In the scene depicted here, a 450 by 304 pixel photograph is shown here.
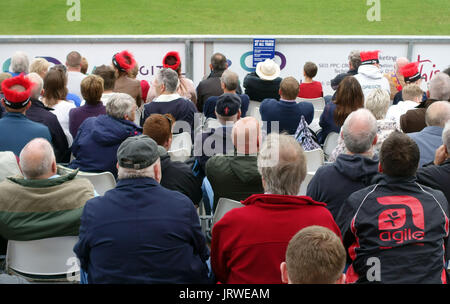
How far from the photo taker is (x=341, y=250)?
6.39 ft

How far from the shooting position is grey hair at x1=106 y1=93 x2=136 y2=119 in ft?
14.4

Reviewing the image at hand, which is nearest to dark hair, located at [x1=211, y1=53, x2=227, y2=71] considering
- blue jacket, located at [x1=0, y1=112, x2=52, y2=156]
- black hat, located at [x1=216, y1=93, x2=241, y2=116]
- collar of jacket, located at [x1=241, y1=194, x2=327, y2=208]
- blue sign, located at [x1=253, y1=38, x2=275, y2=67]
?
blue sign, located at [x1=253, y1=38, x2=275, y2=67]

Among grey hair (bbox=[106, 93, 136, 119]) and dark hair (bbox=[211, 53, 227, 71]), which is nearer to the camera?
grey hair (bbox=[106, 93, 136, 119])

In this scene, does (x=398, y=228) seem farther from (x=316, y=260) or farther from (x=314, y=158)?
(x=314, y=158)

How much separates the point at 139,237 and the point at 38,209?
0.77 meters

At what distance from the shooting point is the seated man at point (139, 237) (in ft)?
8.23

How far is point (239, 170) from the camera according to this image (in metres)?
3.54

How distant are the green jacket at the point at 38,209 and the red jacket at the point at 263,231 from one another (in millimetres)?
931

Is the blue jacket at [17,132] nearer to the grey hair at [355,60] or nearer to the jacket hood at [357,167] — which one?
the jacket hood at [357,167]

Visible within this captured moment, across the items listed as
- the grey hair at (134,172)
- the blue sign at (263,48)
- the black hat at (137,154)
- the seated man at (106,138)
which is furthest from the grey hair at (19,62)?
the grey hair at (134,172)

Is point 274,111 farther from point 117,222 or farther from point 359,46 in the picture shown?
point 359,46

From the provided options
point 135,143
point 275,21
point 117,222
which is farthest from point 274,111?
point 275,21

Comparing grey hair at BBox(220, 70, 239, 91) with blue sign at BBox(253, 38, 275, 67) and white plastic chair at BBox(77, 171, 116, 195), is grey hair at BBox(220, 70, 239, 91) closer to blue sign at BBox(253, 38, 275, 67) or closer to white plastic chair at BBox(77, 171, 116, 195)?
white plastic chair at BBox(77, 171, 116, 195)

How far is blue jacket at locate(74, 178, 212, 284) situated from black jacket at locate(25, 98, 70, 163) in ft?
8.51
